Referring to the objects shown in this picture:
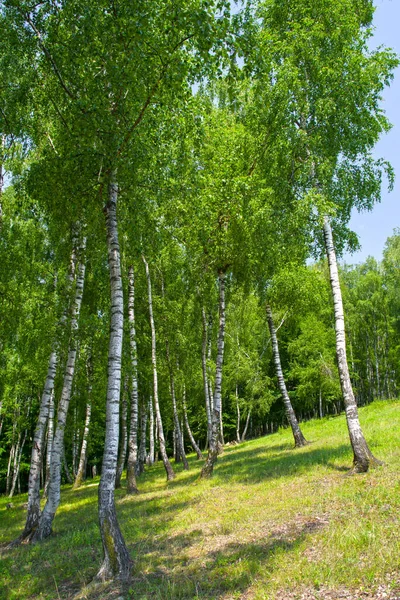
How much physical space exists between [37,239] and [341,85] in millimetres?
14367

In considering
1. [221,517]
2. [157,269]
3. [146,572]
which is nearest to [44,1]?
[146,572]

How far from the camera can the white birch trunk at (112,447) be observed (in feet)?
22.5

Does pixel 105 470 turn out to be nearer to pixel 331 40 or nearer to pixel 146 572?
pixel 146 572

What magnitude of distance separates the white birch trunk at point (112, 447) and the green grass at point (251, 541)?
0.39m

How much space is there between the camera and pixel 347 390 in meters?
11.1

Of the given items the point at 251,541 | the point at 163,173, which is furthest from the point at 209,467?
the point at 163,173

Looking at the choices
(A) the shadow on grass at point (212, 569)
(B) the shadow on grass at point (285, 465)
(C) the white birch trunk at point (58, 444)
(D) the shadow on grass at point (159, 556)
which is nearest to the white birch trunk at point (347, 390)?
(B) the shadow on grass at point (285, 465)

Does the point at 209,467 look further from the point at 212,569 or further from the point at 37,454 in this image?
the point at 212,569

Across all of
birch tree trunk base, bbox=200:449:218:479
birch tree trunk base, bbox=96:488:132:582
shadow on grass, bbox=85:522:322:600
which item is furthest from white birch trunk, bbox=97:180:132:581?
birch tree trunk base, bbox=200:449:218:479

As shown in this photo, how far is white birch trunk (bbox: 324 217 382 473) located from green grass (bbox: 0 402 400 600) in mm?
508

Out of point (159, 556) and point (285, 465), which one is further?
point (285, 465)

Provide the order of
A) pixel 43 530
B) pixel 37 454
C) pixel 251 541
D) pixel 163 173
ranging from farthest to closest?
pixel 37 454, pixel 43 530, pixel 163 173, pixel 251 541

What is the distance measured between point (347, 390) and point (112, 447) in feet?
21.7

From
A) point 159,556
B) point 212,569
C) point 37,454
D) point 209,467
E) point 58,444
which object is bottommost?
point 159,556
